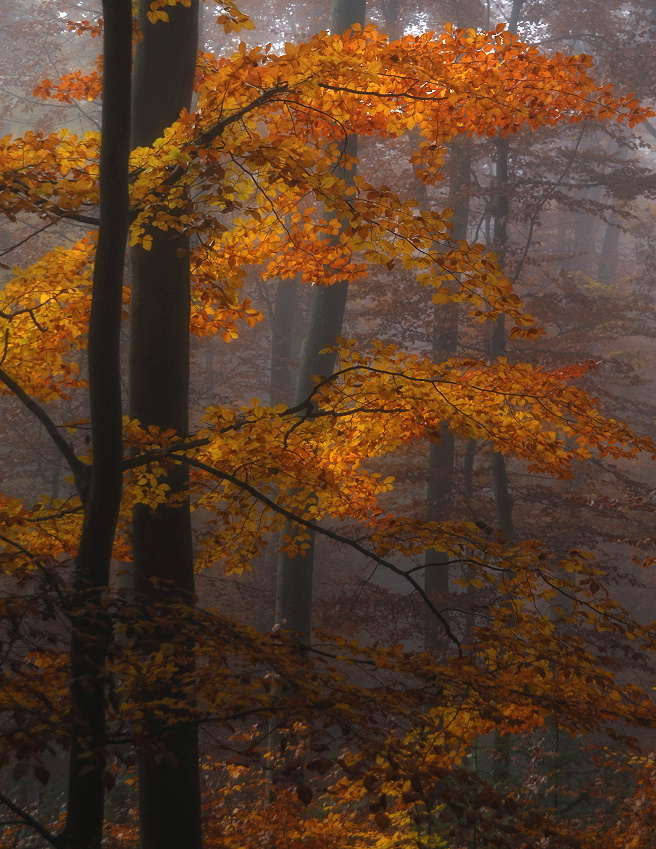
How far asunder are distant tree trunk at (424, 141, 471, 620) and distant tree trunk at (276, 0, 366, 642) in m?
2.91

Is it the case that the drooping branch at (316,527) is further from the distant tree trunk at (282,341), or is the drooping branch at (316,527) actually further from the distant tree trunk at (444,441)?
the distant tree trunk at (282,341)

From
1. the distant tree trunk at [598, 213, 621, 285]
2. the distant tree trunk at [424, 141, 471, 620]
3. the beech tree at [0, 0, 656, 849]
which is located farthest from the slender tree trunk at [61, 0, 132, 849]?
the distant tree trunk at [598, 213, 621, 285]

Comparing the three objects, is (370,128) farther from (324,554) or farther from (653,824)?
(324,554)

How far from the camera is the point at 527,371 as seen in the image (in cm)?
388

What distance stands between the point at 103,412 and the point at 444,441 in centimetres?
861

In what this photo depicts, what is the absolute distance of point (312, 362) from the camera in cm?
764

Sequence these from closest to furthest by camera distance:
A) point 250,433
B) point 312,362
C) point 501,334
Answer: point 250,433
point 312,362
point 501,334

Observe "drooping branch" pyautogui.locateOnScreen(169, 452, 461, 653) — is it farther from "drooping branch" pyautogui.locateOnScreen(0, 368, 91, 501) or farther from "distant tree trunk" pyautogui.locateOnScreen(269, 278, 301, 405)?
"distant tree trunk" pyautogui.locateOnScreen(269, 278, 301, 405)

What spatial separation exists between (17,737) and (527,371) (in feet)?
10.2

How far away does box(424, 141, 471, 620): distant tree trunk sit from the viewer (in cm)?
1030

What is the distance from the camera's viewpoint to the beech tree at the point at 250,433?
2742mm

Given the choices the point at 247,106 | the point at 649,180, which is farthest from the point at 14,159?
the point at 649,180

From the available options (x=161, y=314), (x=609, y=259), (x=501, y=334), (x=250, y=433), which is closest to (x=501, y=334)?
(x=501, y=334)

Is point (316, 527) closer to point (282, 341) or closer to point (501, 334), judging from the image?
point (501, 334)
